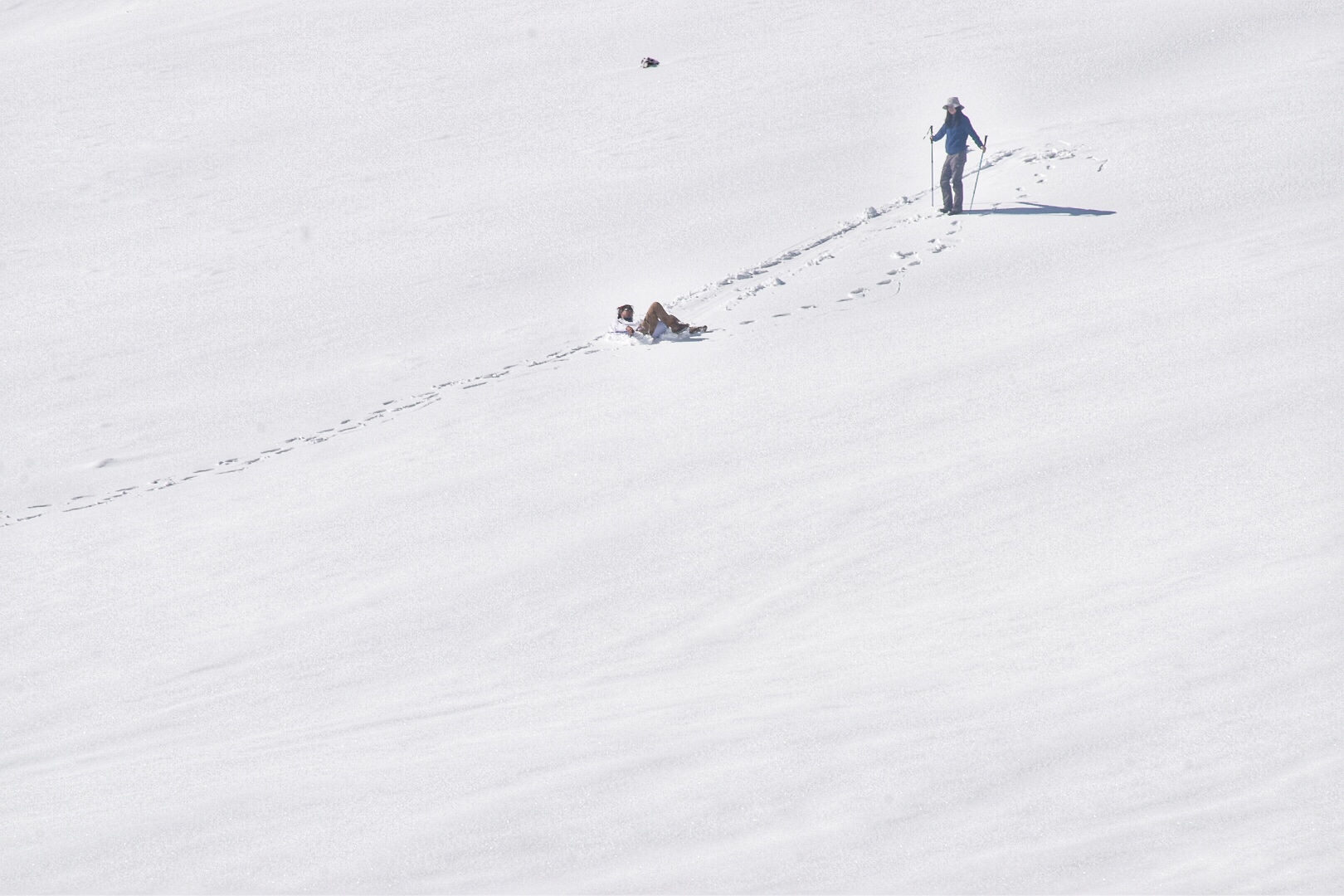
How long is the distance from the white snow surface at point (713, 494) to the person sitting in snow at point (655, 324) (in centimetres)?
15

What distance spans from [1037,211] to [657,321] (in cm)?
388

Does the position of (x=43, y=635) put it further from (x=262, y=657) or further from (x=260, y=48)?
(x=260, y=48)

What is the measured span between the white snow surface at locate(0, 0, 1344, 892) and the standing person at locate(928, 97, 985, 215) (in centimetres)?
30

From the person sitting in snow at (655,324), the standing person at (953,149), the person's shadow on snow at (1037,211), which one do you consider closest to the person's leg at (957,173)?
the standing person at (953,149)

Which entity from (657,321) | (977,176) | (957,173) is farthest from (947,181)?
(657,321)

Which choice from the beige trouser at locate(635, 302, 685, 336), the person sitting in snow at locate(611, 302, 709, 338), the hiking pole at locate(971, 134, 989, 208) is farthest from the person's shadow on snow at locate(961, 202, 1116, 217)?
the beige trouser at locate(635, 302, 685, 336)

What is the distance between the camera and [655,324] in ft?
36.1

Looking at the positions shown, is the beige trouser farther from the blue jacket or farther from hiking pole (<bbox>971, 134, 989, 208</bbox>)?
hiking pole (<bbox>971, 134, 989, 208</bbox>)

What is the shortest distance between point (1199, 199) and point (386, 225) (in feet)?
29.9

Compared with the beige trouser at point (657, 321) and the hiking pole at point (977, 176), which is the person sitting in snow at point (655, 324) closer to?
the beige trouser at point (657, 321)

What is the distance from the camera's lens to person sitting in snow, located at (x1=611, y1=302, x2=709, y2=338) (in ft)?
35.8

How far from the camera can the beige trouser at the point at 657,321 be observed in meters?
10.9

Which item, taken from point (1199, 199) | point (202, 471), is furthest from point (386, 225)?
point (1199, 199)

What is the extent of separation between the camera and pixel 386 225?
15891 millimetres
